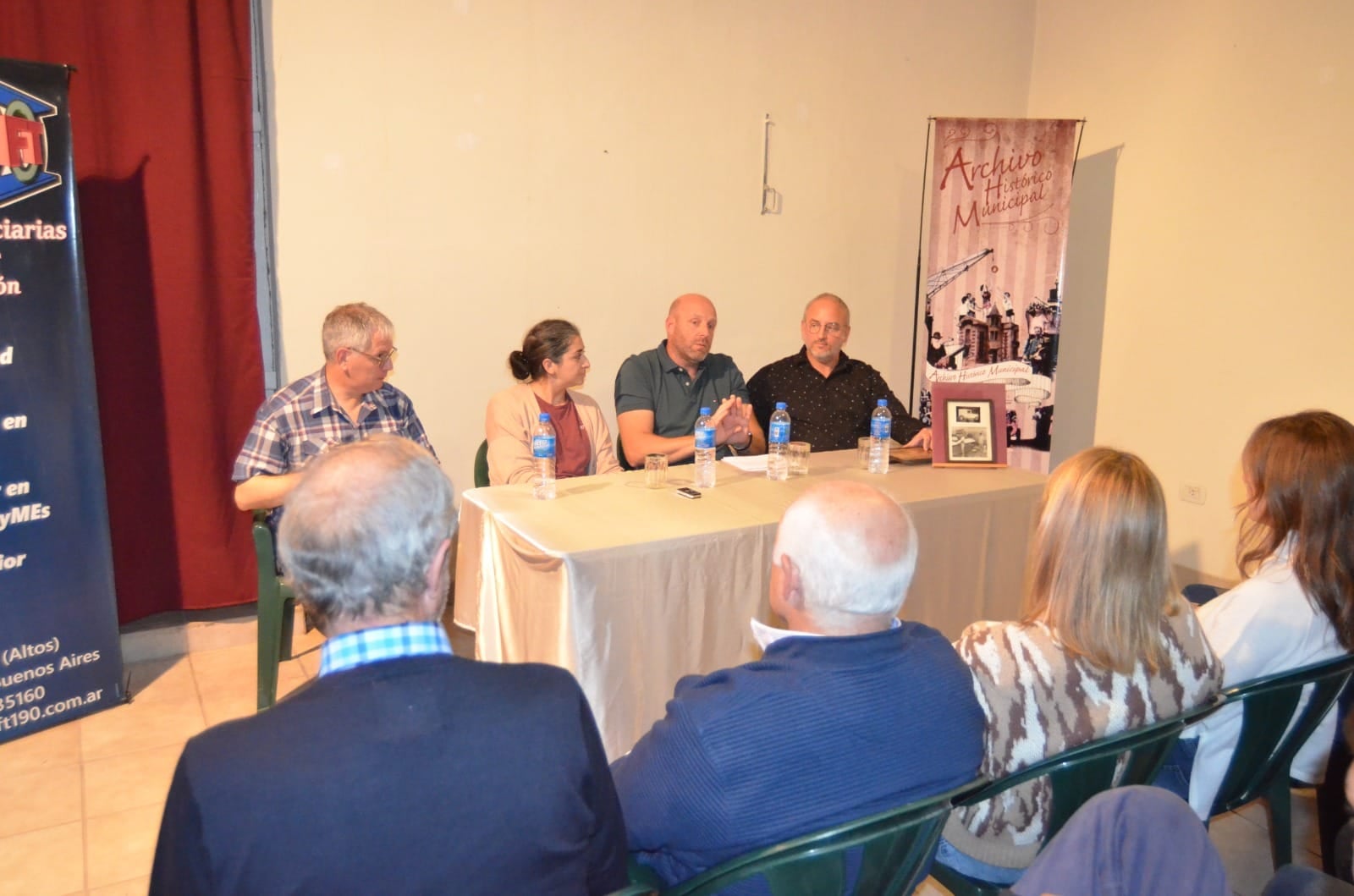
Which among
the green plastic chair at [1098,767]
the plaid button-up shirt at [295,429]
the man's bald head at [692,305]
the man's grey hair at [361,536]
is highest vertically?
the man's bald head at [692,305]

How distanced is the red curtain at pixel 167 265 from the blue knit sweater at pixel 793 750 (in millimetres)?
2486

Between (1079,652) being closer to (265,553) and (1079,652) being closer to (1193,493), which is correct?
(265,553)

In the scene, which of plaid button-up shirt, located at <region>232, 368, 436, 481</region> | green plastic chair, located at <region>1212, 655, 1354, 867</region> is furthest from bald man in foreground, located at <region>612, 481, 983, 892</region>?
plaid button-up shirt, located at <region>232, 368, 436, 481</region>

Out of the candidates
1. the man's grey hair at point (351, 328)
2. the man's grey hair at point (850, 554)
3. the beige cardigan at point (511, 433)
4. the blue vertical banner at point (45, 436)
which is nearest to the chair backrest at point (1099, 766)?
the man's grey hair at point (850, 554)

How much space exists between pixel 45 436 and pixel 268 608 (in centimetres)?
83

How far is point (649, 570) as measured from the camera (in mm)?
2289

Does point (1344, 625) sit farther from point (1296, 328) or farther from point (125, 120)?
point (125, 120)

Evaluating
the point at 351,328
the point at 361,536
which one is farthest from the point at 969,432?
the point at 361,536

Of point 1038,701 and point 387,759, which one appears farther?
point 1038,701

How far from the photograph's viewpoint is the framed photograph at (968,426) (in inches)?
128

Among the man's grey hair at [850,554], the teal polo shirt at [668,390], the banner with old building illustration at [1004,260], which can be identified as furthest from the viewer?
the banner with old building illustration at [1004,260]

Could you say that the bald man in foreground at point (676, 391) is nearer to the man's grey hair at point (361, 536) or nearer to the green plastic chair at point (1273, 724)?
the green plastic chair at point (1273, 724)

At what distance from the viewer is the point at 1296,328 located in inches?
152

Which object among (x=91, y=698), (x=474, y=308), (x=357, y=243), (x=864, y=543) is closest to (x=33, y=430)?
(x=91, y=698)
